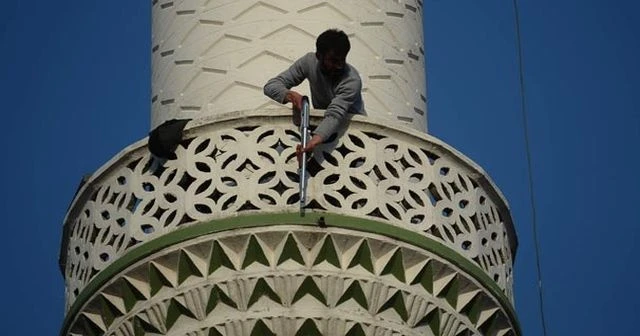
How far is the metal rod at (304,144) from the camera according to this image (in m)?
15.3

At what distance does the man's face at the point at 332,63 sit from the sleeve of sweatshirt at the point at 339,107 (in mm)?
71

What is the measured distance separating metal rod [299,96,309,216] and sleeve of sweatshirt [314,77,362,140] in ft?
0.23

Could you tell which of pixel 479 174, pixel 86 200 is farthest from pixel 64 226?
pixel 479 174

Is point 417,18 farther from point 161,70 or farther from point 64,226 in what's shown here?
point 64,226

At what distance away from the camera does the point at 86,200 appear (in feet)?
52.4

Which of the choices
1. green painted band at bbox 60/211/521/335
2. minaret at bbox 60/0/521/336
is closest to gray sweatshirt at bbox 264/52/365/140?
minaret at bbox 60/0/521/336

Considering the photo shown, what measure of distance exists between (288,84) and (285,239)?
1046 millimetres

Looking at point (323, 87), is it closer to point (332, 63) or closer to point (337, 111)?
point (332, 63)

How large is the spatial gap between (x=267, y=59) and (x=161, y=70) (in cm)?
71

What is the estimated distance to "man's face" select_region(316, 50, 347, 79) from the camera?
51.4ft

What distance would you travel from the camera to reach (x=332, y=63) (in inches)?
619

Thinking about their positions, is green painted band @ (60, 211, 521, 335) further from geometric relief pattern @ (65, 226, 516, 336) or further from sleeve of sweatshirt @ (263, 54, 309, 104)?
sleeve of sweatshirt @ (263, 54, 309, 104)

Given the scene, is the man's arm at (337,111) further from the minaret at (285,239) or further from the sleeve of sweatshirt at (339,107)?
the minaret at (285,239)

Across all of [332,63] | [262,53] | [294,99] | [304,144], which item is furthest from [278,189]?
[262,53]
